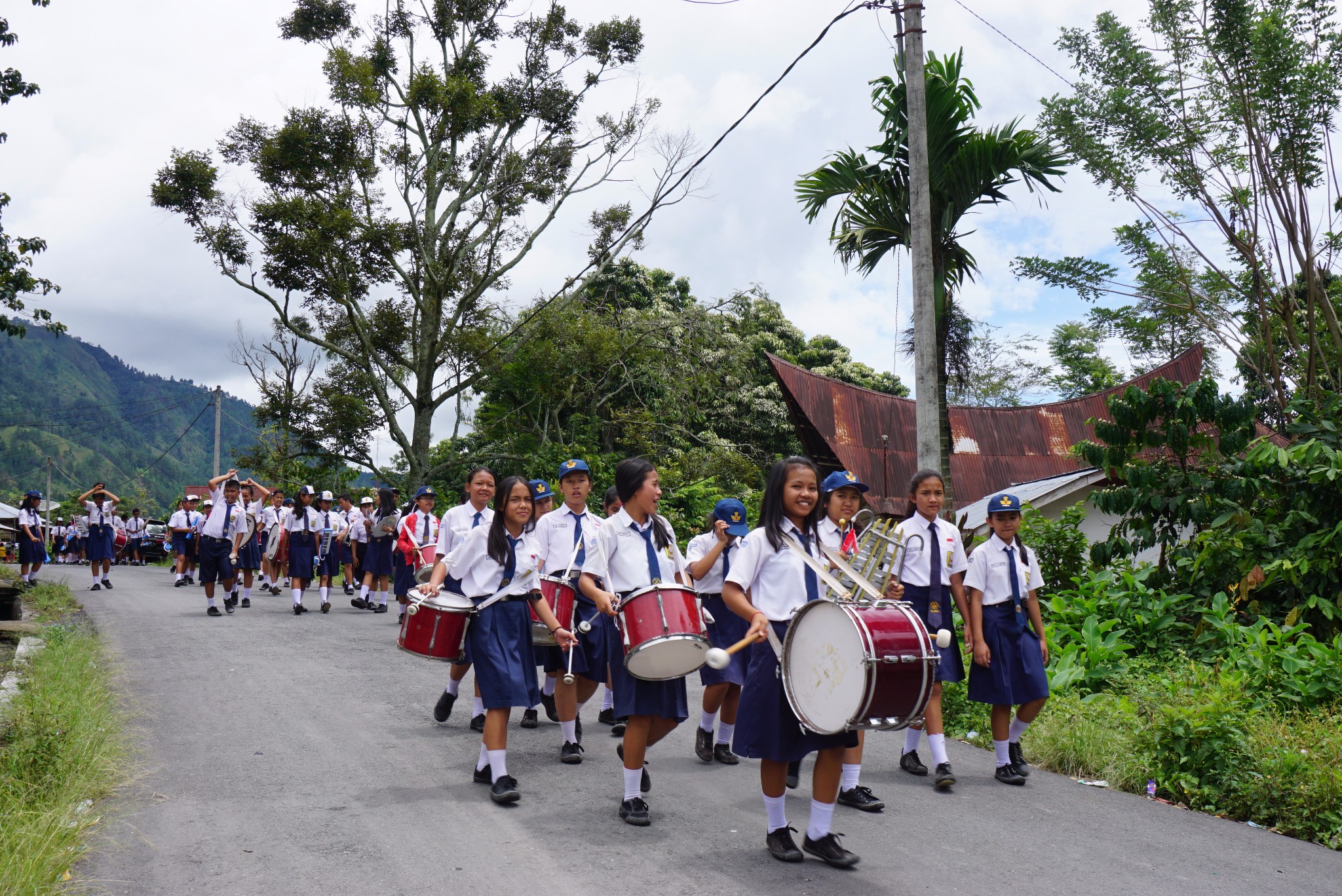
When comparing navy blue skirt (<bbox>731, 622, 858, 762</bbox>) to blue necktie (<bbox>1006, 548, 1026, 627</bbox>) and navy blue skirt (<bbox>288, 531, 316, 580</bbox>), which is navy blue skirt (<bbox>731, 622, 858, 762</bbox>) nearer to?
blue necktie (<bbox>1006, 548, 1026, 627</bbox>)

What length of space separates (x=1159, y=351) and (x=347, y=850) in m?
28.0

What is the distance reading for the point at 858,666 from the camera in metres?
4.27

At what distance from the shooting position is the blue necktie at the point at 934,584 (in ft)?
22.1

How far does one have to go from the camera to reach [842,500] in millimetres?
6855

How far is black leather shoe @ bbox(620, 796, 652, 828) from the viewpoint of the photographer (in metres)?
5.37

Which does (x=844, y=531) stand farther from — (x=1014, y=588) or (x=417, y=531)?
(x=417, y=531)

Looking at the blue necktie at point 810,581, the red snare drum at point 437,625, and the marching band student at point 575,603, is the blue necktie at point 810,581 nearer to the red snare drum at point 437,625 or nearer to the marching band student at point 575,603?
the marching band student at point 575,603

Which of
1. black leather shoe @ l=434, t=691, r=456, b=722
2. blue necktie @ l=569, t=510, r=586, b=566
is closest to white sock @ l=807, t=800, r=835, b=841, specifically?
blue necktie @ l=569, t=510, r=586, b=566

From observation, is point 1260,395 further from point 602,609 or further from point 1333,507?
point 602,609

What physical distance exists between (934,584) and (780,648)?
2.35 meters

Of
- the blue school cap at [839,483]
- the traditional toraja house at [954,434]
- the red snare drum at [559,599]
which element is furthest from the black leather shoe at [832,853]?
the traditional toraja house at [954,434]

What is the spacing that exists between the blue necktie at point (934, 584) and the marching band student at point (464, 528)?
2.97m

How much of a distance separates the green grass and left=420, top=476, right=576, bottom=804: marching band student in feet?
A: 6.55

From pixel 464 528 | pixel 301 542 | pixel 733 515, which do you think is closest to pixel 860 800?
pixel 733 515
